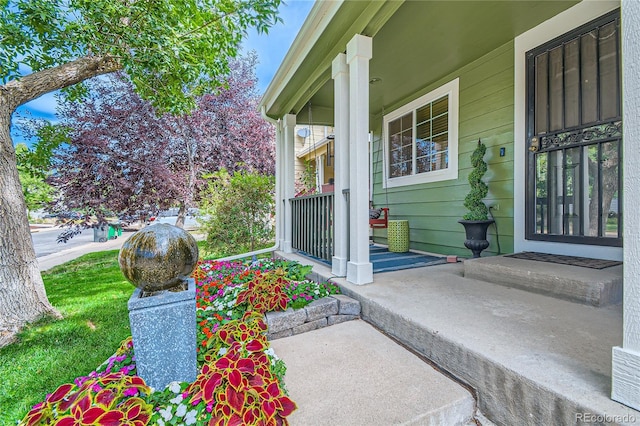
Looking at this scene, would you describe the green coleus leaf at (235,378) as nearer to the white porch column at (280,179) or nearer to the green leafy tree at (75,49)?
the green leafy tree at (75,49)

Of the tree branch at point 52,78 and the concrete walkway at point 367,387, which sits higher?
the tree branch at point 52,78

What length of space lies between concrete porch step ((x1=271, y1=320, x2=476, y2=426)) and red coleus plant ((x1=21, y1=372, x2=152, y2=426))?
0.62m

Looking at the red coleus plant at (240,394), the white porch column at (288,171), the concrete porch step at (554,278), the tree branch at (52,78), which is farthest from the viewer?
the white porch column at (288,171)

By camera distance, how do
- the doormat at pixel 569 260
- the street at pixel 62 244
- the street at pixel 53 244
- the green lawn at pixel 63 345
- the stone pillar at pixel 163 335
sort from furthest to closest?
the street at pixel 53 244 → the street at pixel 62 244 → the doormat at pixel 569 260 → the green lawn at pixel 63 345 → the stone pillar at pixel 163 335

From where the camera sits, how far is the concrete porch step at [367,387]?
124cm

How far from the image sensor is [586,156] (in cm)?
266

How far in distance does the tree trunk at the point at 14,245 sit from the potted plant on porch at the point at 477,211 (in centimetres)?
443

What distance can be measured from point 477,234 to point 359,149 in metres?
1.80

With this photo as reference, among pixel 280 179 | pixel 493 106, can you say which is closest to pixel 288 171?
pixel 280 179

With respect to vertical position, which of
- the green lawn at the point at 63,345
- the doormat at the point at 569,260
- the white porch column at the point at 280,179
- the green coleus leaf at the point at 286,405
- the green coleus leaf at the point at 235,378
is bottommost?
the green lawn at the point at 63,345

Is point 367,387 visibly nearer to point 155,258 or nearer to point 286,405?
point 286,405

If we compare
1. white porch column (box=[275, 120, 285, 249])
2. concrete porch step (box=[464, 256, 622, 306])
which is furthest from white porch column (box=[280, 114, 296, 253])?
concrete porch step (box=[464, 256, 622, 306])

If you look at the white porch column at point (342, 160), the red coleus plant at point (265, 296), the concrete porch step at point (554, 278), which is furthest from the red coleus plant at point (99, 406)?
the concrete porch step at point (554, 278)

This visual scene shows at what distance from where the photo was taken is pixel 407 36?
300 cm
